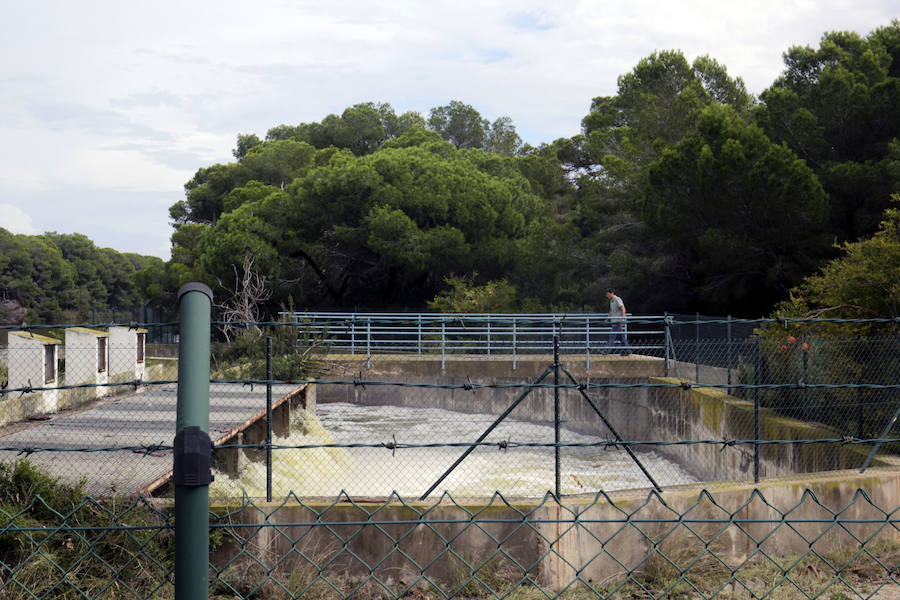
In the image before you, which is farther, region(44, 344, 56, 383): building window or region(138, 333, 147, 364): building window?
region(138, 333, 147, 364): building window

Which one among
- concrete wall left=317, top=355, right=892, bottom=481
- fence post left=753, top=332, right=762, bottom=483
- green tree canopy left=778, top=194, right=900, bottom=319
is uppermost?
green tree canopy left=778, top=194, right=900, bottom=319

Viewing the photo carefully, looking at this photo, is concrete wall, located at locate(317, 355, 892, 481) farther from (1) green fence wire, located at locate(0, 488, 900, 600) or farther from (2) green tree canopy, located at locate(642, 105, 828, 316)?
(2) green tree canopy, located at locate(642, 105, 828, 316)

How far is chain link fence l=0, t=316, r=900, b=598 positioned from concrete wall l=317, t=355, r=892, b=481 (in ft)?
0.17

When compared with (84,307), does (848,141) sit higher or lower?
higher

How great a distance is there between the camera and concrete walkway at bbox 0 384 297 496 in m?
7.08

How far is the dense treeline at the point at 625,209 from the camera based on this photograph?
22.6 metres

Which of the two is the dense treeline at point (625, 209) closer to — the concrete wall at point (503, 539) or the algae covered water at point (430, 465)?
the algae covered water at point (430, 465)

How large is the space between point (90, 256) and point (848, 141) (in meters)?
72.2

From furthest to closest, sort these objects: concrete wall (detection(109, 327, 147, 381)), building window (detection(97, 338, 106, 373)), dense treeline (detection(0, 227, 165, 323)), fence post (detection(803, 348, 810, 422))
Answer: dense treeline (detection(0, 227, 165, 323)), concrete wall (detection(109, 327, 147, 381)), building window (detection(97, 338, 106, 373)), fence post (detection(803, 348, 810, 422))

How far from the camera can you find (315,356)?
20.0 meters

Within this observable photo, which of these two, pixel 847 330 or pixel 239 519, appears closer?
pixel 239 519

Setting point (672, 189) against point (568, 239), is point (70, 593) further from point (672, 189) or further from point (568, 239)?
point (568, 239)

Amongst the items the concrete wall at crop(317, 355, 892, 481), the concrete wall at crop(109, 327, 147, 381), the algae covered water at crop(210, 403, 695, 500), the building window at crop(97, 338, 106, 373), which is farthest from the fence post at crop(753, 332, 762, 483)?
the concrete wall at crop(109, 327, 147, 381)

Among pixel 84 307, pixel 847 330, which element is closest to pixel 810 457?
pixel 847 330
